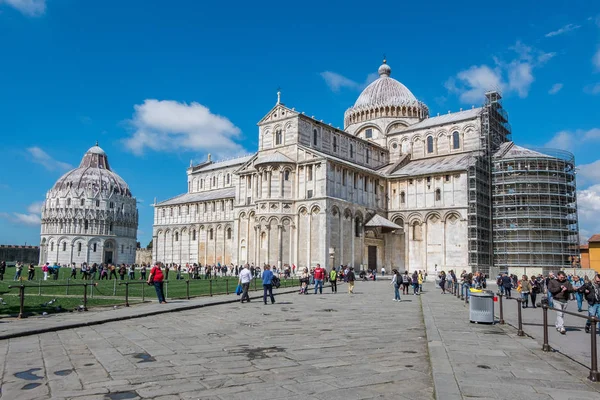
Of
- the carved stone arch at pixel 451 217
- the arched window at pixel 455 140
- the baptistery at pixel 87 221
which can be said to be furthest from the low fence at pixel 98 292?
the baptistery at pixel 87 221

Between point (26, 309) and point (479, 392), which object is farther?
point (26, 309)

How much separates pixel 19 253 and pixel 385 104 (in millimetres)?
86794

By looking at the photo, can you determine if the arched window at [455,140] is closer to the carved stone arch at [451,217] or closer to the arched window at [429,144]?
the arched window at [429,144]

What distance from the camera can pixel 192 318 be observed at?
1381 centimetres

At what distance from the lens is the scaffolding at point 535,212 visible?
1724 inches

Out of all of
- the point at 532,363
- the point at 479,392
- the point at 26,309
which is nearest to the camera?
the point at 479,392

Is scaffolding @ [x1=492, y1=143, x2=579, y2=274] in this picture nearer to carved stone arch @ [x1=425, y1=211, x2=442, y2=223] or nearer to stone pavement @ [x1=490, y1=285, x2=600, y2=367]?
carved stone arch @ [x1=425, y1=211, x2=442, y2=223]

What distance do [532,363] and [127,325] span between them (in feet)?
30.8

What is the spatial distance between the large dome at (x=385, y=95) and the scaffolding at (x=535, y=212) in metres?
14.4

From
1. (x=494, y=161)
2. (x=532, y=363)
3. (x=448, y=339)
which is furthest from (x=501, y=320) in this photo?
(x=494, y=161)

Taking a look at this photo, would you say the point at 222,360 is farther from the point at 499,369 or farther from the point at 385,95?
the point at 385,95

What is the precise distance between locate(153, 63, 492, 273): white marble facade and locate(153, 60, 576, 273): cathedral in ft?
0.32

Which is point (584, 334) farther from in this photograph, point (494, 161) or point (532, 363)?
point (494, 161)

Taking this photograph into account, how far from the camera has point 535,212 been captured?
44281mm
